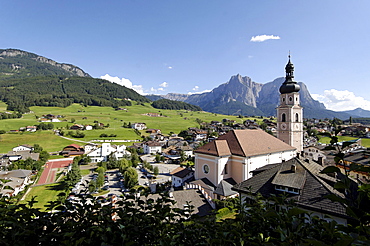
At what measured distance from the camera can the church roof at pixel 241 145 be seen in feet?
81.4

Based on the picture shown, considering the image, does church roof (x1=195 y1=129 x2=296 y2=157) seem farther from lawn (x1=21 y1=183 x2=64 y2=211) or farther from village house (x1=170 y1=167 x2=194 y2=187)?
lawn (x1=21 y1=183 x2=64 y2=211)

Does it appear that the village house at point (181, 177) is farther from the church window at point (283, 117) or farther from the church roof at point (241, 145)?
the church window at point (283, 117)

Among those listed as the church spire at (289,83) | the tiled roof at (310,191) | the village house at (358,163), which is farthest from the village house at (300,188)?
the church spire at (289,83)

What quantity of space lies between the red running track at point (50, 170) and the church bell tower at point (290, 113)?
45.7 meters

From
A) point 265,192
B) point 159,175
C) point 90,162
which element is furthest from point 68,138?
point 265,192

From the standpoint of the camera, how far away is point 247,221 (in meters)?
3.47

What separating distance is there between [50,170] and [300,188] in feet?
182

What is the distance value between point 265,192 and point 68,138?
3664 inches

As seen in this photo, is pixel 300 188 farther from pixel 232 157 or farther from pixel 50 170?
pixel 50 170

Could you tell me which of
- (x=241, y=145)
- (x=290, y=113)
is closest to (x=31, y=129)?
(x=241, y=145)

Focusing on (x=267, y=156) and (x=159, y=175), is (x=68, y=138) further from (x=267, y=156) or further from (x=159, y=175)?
(x=267, y=156)

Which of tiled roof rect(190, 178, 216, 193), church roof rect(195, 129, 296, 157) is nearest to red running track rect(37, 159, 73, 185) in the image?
tiled roof rect(190, 178, 216, 193)

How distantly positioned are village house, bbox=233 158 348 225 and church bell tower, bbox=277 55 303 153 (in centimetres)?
2396

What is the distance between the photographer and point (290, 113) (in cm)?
3497
